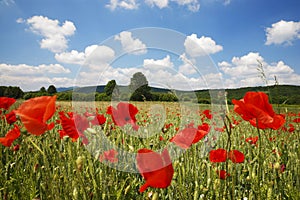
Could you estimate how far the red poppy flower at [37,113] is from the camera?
1.10 metres

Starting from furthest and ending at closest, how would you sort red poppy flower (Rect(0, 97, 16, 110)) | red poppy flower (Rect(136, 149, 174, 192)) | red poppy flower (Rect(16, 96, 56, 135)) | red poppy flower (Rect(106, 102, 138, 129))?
red poppy flower (Rect(0, 97, 16, 110))
red poppy flower (Rect(106, 102, 138, 129))
red poppy flower (Rect(16, 96, 56, 135))
red poppy flower (Rect(136, 149, 174, 192))

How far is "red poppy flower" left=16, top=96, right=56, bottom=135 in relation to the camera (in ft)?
3.60

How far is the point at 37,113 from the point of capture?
1121 mm

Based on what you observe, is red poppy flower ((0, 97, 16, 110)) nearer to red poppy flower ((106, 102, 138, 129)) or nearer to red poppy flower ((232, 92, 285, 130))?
red poppy flower ((106, 102, 138, 129))

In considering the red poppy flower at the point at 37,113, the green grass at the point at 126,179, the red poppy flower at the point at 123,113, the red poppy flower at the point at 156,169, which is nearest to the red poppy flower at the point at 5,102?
the green grass at the point at 126,179

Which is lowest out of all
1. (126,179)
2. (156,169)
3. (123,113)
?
(126,179)

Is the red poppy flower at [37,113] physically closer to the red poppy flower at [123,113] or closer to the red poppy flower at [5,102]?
the red poppy flower at [123,113]

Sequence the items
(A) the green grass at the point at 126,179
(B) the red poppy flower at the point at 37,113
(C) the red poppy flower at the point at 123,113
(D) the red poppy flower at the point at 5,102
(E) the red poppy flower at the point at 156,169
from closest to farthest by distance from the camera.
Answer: (E) the red poppy flower at the point at 156,169
(B) the red poppy flower at the point at 37,113
(A) the green grass at the point at 126,179
(C) the red poppy flower at the point at 123,113
(D) the red poppy flower at the point at 5,102

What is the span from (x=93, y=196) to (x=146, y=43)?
1118 mm

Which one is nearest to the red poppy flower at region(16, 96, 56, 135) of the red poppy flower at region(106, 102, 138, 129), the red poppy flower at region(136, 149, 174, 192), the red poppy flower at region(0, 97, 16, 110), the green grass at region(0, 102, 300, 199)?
the green grass at region(0, 102, 300, 199)

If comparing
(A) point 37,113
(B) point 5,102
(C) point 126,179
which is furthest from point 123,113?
(B) point 5,102

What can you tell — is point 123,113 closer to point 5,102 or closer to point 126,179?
point 126,179

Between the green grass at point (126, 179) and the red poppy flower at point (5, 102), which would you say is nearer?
the green grass at point (126, 179)

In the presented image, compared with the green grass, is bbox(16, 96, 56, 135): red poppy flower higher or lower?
higher
